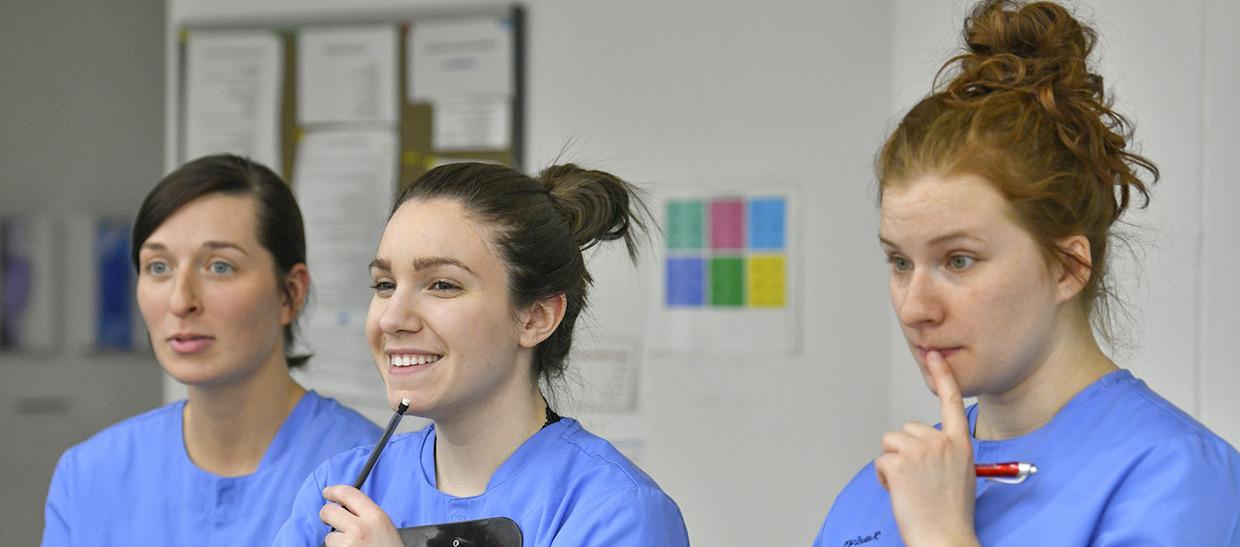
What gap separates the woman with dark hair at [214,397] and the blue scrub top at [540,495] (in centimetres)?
34

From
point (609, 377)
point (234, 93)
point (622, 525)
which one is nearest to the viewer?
point (622, 525)

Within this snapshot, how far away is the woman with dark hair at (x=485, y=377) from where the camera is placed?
151cm

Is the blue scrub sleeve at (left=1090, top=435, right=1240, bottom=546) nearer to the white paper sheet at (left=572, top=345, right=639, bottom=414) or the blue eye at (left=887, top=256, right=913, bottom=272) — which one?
the blue eye at (left=887, top=256, right=913, bottom=272)

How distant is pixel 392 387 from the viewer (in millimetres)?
1527

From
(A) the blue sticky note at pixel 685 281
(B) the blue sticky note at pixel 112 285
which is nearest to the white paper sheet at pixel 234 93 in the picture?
(B) the blue sticky note at pixel 112 285

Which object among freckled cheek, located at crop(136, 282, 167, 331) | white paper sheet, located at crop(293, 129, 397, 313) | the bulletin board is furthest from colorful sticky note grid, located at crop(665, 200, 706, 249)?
freckled cheek, located at crop(136, 282, 167, 331)

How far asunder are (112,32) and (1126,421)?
361cm

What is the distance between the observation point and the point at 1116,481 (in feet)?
3.93

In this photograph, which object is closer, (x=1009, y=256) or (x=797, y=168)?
(x=1009, y=256)

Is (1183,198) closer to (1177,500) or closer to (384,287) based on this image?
(1177,500)

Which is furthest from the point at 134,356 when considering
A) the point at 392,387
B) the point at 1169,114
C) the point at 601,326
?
the point at 1169,114

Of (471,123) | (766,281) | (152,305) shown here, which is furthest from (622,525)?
(471,123)

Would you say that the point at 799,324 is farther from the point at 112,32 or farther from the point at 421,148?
the point at 112,32

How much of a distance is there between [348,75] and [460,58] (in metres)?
0.32
